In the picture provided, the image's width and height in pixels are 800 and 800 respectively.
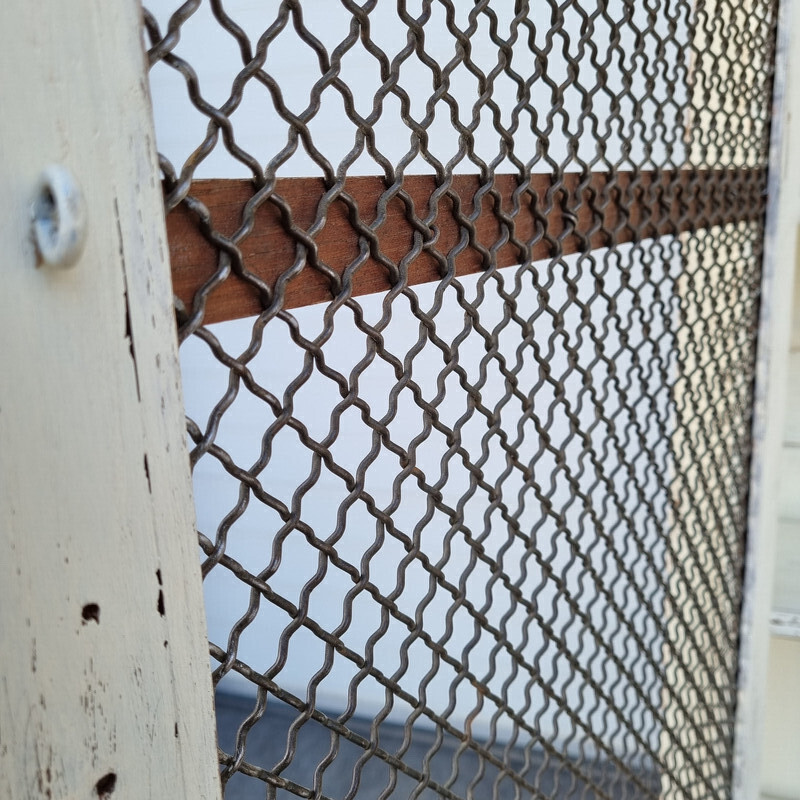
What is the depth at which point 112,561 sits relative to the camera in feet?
1.07

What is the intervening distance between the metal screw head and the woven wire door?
0.23 feet

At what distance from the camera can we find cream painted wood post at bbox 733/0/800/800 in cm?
129

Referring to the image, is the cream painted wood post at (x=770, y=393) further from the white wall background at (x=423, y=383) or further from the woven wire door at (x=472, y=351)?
the white wall background at (x=423, y=383)

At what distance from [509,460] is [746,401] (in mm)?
850

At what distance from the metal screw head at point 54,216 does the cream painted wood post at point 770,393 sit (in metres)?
1.27

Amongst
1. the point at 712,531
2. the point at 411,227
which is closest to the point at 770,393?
the point at 712,531

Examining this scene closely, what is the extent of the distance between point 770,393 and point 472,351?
0.67m

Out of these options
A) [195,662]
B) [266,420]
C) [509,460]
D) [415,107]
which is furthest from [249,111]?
[195,662]

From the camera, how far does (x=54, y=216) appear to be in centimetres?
29

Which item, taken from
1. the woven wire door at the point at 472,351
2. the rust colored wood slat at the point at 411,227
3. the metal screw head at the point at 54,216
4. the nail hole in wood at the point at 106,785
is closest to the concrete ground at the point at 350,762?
the woven wire door at the point at 472,351

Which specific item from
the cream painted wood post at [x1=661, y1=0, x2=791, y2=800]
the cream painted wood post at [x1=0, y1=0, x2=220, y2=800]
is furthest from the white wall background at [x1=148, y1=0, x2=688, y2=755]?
the cream painted wood post at [x1=0, y1=0, x2=220, y2=800]

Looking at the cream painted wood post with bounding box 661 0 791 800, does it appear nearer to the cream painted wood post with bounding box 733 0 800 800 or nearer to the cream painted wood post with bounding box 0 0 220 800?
the cream painted wood post with bounding box 733 0 800 800

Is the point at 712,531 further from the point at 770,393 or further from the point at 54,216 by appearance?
the point at 54,216

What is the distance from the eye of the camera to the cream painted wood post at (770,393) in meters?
1.29
